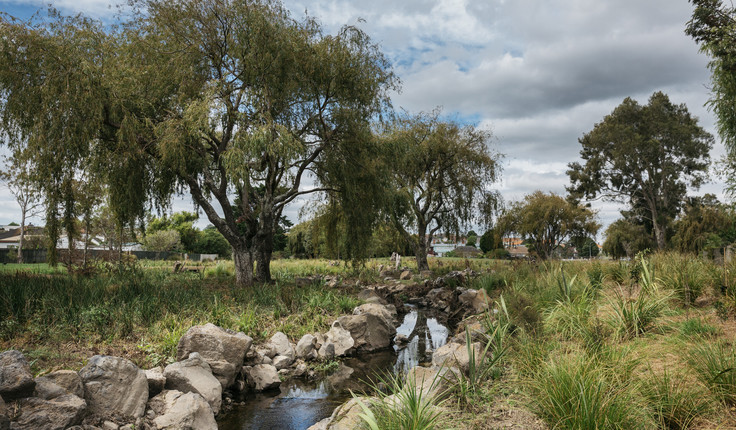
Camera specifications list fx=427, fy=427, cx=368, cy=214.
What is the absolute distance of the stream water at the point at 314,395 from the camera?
18.4ft

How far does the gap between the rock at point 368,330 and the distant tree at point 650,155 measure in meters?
29.6

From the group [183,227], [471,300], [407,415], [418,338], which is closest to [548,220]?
→ [471,300]

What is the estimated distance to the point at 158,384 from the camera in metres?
5.43

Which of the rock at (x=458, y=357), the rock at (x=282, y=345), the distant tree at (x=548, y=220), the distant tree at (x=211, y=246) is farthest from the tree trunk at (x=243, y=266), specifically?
the distant tree at (x=211, y=246)

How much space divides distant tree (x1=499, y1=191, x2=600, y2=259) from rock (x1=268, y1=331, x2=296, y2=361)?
29.0 metres

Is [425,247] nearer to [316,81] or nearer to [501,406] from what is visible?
[316,81]

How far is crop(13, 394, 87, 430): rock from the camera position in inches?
162

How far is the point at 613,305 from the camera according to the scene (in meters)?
6.13

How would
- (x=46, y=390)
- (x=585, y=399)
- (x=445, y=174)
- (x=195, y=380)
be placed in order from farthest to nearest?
(x=445, y=174) → (x=195, y=380) → (x=46, y=390) → (x=585, y=399)

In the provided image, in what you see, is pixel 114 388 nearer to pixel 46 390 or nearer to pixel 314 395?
pixel 46 390

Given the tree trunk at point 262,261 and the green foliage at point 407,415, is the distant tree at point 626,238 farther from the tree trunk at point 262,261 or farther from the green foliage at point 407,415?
the green foliage at point 407,415

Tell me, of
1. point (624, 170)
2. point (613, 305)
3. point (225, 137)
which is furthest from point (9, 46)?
point (624, 170)

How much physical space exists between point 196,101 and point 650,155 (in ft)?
109

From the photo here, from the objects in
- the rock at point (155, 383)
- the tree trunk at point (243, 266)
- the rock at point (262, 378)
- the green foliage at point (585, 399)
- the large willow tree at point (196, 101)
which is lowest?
the rock at point (262, 378)
